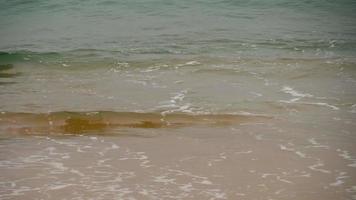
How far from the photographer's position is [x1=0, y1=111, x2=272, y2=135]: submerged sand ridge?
6699mm

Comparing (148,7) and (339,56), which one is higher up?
(148,7)

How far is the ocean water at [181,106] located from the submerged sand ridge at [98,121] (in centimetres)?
2

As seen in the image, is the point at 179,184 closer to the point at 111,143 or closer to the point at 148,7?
the point at 111,143

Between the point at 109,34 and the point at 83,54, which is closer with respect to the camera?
the point at 83,54

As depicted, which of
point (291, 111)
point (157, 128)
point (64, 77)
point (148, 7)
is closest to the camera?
point (157, 128)

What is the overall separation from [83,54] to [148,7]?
16.1ft

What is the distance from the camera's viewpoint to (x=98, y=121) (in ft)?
22.9

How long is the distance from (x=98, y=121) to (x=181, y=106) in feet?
3.96

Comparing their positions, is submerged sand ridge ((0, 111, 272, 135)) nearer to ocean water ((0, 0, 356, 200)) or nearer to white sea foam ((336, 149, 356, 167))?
ocean water ((0, 0, 356, 200))

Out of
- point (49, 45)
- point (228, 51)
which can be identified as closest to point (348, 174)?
point (228, 51)

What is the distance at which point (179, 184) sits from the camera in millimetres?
4805

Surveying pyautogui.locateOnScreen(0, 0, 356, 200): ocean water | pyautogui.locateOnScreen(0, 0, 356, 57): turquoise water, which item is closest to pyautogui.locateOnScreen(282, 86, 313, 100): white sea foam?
pyautogui.locateOnScreen(0, 0, 356, 200): ocean water

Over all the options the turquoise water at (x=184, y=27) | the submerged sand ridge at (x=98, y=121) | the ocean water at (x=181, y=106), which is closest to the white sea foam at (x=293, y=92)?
the ocean water at (x=181, y=106)

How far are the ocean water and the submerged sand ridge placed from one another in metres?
0.02
